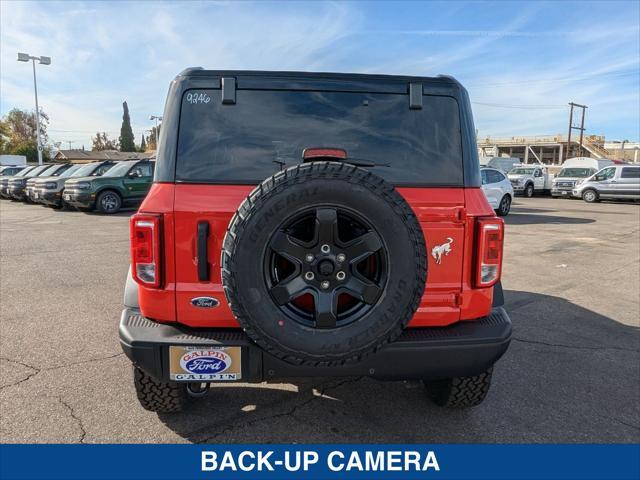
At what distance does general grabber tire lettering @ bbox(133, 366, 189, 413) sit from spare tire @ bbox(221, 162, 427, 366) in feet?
3.05

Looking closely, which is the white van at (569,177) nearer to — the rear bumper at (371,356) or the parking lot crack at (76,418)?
the rear bumper at (371,356)

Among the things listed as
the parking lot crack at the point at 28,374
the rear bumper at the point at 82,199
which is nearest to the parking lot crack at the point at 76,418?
the parking lot crack at the point at 28,374

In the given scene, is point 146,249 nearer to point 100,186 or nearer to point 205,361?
point 205,361

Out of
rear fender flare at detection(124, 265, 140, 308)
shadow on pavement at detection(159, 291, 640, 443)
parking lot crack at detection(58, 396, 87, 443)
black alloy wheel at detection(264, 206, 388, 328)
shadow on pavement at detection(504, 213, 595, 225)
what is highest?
black alloy wheel at detection(264, 206, 388, 328)

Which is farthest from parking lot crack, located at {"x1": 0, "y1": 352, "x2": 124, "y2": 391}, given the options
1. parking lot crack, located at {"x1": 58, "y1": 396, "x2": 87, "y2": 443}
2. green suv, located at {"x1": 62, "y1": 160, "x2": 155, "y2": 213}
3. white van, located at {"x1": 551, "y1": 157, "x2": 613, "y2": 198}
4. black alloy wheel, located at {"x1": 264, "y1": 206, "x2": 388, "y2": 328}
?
white van, located at {"x1": 551, "y1": 157, "x2": 613, "y2": 198}

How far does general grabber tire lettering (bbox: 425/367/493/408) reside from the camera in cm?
290

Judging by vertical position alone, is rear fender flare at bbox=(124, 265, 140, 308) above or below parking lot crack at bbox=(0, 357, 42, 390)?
above

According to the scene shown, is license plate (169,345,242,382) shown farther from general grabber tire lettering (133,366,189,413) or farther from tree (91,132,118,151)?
tree (91,132,118,151)

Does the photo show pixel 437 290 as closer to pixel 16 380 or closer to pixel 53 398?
pixel 53 398

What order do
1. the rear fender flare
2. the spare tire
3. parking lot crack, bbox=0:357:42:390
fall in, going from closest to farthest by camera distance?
the spare tire
the rear fender flare
parking lot crack, bbox=0:357:42:390

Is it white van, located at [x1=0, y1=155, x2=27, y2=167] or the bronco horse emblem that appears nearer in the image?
the bronco horse emblem

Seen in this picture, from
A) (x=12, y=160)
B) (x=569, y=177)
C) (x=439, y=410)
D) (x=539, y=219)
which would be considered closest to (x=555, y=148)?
(x=569, y=177)

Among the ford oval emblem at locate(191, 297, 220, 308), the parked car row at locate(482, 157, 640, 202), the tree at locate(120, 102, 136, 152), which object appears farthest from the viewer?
the tree at locate(120, 102, 136, 152)

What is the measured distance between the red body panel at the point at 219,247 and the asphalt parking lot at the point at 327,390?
790 mm
